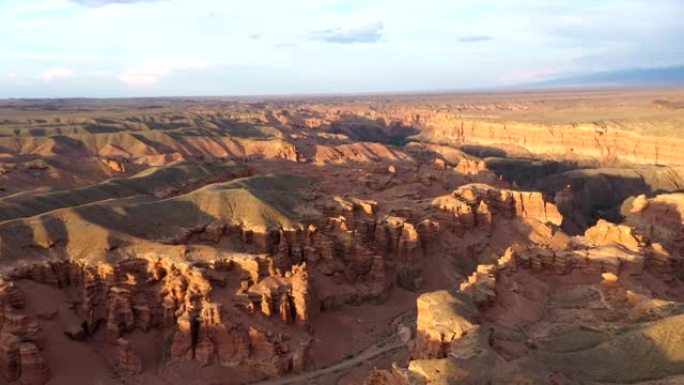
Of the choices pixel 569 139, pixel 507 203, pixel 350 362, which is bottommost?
pixel 350 362

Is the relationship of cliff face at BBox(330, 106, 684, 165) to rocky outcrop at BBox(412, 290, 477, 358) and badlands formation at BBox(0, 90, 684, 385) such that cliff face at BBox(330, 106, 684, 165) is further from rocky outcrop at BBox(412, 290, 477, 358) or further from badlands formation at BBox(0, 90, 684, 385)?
rocky outcrop at BBox(412, 290, 477, 358)

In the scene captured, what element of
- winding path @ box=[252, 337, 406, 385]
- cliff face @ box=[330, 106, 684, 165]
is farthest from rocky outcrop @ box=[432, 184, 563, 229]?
cliff face @ box=[330, 106, 684, 165]

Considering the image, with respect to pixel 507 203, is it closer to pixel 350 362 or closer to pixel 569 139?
pixel 350 362

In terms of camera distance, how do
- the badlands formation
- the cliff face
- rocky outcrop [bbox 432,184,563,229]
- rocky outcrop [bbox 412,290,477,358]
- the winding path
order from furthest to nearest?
the cliff face
rocky outcrop [bbox 432,184,563,229]
the winding path
the badlands formation
rocky outcrop [bbox 412,290,477,358]

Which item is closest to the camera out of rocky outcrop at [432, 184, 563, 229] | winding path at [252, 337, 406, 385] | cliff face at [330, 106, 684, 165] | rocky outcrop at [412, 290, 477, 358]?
rocky outcrop at [412, 290, 477, 358]

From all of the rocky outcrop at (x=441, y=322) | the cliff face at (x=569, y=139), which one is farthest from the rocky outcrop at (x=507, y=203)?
the cliff face at (x=569, y=139)

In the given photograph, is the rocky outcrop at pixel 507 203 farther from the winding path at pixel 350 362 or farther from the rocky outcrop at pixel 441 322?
the rocky outcrop at pixel 441 322

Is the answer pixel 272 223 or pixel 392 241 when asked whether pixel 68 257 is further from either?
pixel 392 241

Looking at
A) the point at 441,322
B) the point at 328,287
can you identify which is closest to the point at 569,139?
the point at 328,287

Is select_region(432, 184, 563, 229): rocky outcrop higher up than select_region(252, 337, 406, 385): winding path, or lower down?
higher up

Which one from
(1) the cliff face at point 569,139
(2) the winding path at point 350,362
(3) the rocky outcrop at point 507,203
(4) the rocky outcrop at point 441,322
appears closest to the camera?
(4) the rocky outcrop at point 441,322

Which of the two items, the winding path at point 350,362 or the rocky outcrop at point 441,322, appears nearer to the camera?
the rocky outcrop at point 441,322

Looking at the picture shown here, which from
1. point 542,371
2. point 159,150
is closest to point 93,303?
point 542,371
